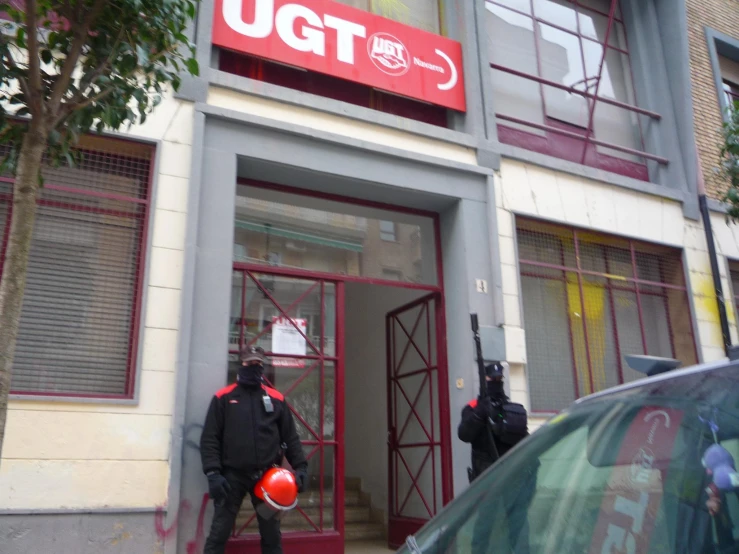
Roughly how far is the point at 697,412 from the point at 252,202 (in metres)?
5.86

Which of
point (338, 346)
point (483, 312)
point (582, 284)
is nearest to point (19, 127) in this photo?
point (338, 346)

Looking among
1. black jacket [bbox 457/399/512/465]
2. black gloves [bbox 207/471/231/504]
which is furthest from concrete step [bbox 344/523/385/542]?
black gloves [bbox 207/471/231/504]

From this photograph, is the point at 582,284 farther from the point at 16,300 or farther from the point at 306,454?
the point at 16,300

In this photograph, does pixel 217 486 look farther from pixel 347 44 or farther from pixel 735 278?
pixel 735 278

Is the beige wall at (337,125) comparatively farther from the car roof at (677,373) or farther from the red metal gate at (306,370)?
the car roof at (677,373)

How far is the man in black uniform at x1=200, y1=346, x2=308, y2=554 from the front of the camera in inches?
206

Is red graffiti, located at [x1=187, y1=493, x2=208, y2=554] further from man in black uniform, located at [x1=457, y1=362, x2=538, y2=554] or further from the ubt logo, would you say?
the ubt logo

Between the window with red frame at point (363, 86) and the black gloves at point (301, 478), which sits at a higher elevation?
the window with red frame at point (363, 86)

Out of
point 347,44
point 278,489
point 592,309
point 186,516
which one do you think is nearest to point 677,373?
point 278,489

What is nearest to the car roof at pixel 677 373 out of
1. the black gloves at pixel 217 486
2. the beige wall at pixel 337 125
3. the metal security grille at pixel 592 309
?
the black gloves at pixel 217 486

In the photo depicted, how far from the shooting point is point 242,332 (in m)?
6.51

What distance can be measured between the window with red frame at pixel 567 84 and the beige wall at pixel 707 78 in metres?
0.84

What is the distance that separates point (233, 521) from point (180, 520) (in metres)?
0.47

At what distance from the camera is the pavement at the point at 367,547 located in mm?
7432
